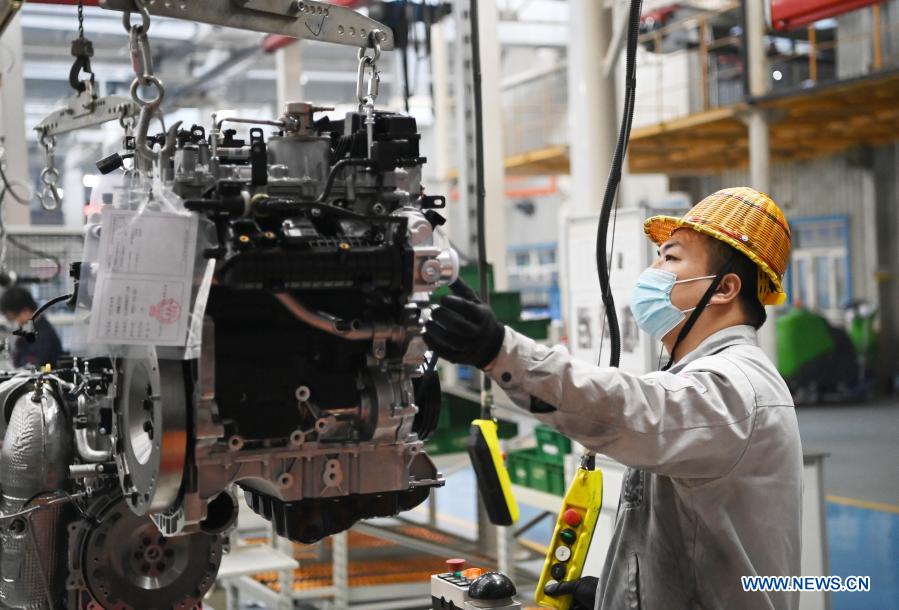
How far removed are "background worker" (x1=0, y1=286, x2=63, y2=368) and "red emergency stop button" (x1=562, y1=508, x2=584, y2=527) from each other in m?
4.07

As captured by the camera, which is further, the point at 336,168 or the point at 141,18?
the point at 336,168

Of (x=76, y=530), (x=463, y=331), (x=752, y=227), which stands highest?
(x=752, y=227)

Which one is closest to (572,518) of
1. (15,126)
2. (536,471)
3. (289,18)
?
(289,18)

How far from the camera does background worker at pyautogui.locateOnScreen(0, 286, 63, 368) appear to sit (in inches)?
226

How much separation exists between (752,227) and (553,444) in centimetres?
344

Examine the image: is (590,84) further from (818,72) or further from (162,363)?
(818,72)

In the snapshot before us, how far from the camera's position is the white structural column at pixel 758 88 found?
9672mm

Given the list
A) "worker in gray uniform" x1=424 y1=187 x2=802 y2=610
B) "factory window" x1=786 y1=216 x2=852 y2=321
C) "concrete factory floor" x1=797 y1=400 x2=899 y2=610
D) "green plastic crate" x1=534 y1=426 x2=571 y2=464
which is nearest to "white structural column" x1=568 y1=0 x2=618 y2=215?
"green plastic crate" x1=534 y1=426 x2=571 y2=464

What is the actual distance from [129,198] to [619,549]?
121cm

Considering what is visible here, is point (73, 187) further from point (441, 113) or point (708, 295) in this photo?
point (708, 295)

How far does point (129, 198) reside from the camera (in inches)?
65.3

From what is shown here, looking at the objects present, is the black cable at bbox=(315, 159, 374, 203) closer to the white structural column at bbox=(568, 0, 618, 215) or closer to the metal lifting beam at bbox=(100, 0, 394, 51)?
the metal lifting beam at bbox=(100, 0, 394, 51)

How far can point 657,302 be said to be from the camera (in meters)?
2.17

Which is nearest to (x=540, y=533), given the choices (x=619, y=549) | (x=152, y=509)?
(x=619, y=549)
